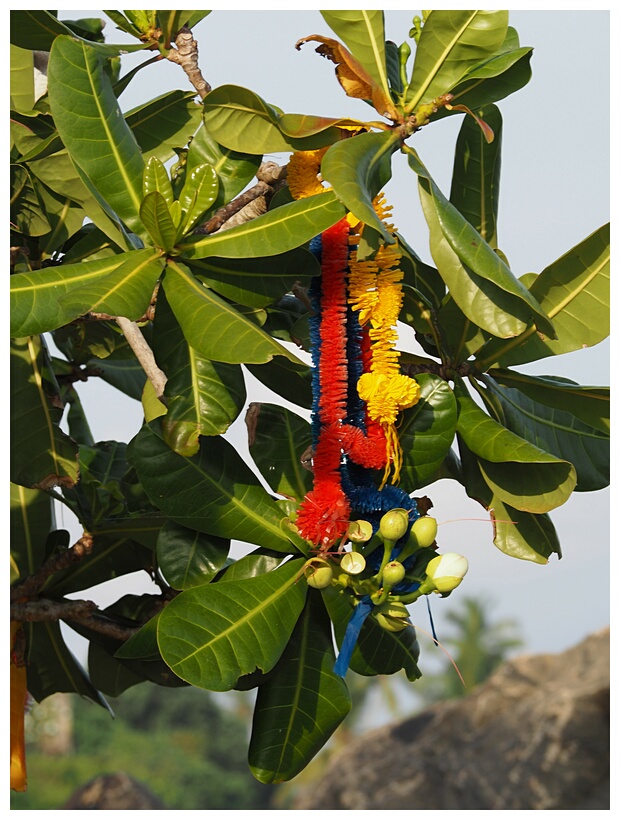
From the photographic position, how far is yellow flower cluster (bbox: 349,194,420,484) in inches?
60.0

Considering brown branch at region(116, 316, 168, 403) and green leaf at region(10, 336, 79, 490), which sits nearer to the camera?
brown branch at region(116, 316, 168, 403)

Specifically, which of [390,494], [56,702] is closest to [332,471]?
[390,494]

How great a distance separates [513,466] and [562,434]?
22cm

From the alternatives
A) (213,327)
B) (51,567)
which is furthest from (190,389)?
(51,567)

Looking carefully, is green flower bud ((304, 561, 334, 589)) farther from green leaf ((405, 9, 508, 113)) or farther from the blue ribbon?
green leaf ((405, 9, 508, 113))

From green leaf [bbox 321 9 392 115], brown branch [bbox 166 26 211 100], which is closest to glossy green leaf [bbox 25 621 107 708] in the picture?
brown branch [bbox 166 26 211 100]

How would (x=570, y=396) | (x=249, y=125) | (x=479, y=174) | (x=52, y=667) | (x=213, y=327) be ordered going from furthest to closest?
(x=52, y=667) < (x=479, y=174) < (x=570, y=396) < (x=249, y=125) < (x=213, y=327)

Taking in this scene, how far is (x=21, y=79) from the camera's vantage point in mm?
1948

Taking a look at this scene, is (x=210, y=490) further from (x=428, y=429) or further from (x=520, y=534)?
(x=520, y=534)

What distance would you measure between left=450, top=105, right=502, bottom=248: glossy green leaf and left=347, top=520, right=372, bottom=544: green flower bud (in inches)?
25.6

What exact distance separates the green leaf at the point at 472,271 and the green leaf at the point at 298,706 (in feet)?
1.82

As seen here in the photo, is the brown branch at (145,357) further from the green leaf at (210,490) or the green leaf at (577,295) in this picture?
the green leaf at (577,295)

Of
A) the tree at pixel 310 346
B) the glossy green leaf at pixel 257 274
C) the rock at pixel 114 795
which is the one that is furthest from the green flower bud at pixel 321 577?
the rock at pixel 114 795

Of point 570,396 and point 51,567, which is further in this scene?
point 51,567
